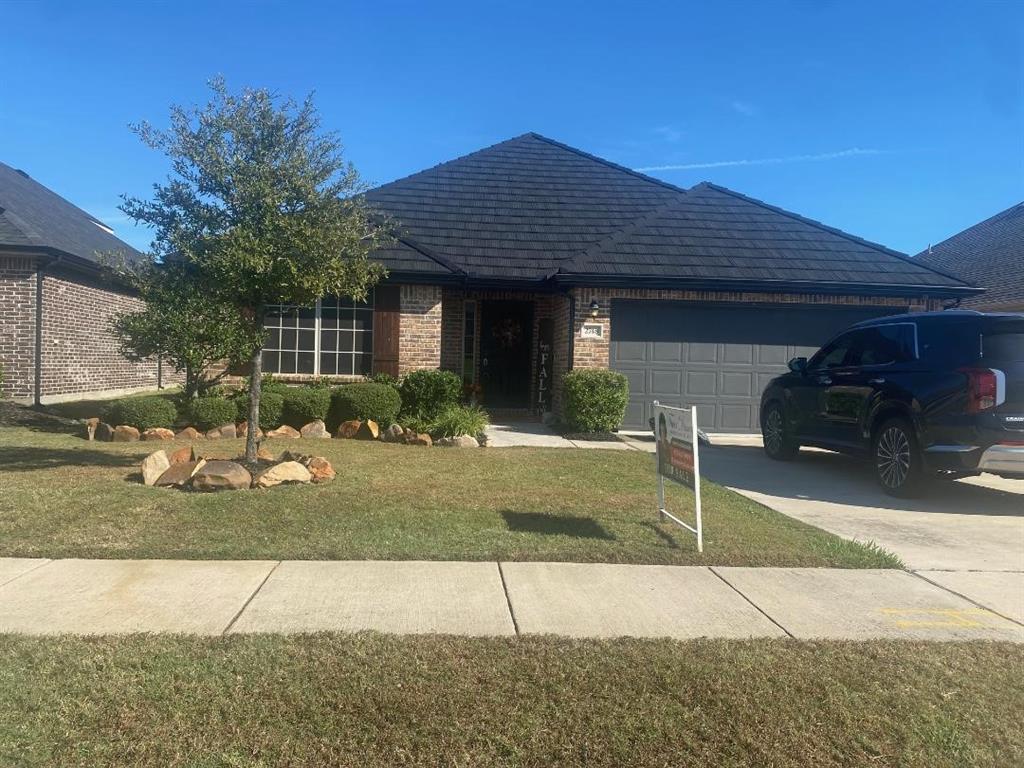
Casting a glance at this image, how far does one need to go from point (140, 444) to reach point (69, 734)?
8.53m

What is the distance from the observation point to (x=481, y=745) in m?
3.10

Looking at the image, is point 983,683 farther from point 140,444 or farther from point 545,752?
point 140,444

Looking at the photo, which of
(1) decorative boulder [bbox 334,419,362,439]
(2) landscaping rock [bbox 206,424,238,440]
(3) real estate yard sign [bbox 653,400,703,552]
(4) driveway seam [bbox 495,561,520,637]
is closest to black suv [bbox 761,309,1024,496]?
(3) real estate yard sign [bbox 653,400,703,552]

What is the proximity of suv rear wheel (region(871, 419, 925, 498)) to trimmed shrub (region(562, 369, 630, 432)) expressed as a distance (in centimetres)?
451

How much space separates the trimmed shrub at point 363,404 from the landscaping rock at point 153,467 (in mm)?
4308

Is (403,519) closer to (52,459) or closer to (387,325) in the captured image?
A: (52,459)

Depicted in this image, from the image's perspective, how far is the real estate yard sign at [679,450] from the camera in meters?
5.91

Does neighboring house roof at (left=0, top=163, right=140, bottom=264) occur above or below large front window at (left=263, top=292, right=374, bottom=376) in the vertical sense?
above

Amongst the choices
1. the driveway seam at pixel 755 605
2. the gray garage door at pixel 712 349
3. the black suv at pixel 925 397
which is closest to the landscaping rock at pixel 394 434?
the gray garage door at pixel 712 349

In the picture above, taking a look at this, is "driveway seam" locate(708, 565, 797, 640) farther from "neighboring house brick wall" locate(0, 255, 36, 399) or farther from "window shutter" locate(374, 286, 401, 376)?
"neighboring house brick wall" locate(0, 255, 36, 399)

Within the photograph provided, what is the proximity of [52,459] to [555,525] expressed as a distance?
21.2ft

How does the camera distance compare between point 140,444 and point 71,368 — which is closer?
point 140,444

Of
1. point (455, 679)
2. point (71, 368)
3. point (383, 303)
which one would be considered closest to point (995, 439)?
point (455, 679)

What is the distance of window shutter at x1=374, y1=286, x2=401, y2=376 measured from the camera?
13.7 metres
